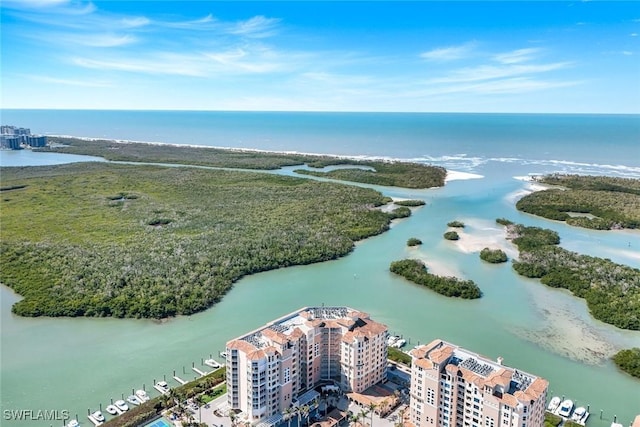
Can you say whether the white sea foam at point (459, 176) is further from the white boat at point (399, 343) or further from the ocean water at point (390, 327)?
the white boat at point (399, 343)

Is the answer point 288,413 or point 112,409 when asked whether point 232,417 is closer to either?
point 288,413

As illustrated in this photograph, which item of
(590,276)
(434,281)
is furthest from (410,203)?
(590,276)

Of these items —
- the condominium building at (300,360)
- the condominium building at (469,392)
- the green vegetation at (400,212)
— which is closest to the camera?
the condominium building at (469,392)

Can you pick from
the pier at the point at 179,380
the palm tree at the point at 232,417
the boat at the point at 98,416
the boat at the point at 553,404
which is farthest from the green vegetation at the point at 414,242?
the boat at the point at 98,416

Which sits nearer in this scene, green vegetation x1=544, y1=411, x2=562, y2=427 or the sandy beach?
green vegetation x1=544, y1=411, x2=562, y2=427

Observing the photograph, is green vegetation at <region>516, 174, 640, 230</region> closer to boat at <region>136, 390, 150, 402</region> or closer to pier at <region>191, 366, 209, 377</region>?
pier at <region>191, 366, 209, 377</region>

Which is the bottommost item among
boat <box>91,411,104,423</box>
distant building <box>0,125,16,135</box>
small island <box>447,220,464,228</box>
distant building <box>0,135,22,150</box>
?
boat <box>91,411,104,423</box>

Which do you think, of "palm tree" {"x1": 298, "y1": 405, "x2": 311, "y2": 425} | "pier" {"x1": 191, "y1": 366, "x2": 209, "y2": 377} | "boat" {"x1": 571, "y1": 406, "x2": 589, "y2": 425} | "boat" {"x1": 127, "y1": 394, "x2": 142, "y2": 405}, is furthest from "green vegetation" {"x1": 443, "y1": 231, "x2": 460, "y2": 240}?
"boat" {"x1": 127, "y1": 394, "x2": 142, "y2": 405}
